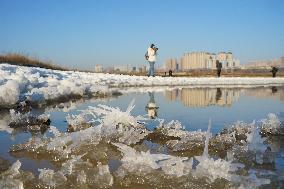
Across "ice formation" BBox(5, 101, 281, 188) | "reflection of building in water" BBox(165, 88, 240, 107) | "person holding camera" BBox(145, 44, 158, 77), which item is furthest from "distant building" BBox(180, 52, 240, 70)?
"ice formation" BBox(5, 101, 281, 188)

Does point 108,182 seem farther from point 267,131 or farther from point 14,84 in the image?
point 14,84

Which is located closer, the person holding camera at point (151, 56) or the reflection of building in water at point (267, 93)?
the reflection of building in water at point (267, 93)

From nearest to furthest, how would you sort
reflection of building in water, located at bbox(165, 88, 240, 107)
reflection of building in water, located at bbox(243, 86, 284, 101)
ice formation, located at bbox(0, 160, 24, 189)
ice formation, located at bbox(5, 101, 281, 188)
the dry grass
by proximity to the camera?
ice formation, located at bbox(0, 160, 24, 189) < ice formation, located at bbox(5, 101, 281, 188) < reflection of building in water, located at bbox(165, 88, 240, 107) < reflection of building in water, located at bbox(243, 86, 284, 101) < the dry grass

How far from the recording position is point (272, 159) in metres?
2.92

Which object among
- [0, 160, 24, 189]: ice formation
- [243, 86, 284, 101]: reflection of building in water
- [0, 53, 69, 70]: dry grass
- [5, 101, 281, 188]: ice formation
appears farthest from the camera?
[0, 53, 69, 70]: dry grass

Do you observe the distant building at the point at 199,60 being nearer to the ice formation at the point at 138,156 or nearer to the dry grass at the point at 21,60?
the dry grass at the point at 21,60

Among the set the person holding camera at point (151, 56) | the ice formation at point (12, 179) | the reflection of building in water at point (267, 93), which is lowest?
the reflection of building in water at point (267, 93)

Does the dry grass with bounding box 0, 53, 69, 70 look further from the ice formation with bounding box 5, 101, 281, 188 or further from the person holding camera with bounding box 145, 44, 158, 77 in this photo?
the ice formation with bounding box 5, 101, 281, 188

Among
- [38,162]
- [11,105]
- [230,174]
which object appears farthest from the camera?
[11,105]

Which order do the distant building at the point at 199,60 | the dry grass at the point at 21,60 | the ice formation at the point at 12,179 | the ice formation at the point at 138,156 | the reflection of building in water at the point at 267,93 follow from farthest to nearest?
the distant building at the point at 199,60, the dry grass at the point at 21,60, the reflection of building in water at the point at 267,93, the ice formation at the point at 138,156, the ice formation at the point at 12,179

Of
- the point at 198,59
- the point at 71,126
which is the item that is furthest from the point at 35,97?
the point at 198,59

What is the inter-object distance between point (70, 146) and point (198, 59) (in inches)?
5834

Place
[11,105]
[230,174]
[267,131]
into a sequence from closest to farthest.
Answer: [230,174] → [267,131] → [11,105]

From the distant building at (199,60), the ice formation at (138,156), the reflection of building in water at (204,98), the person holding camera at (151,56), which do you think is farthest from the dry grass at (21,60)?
the distant building at (199,60)
